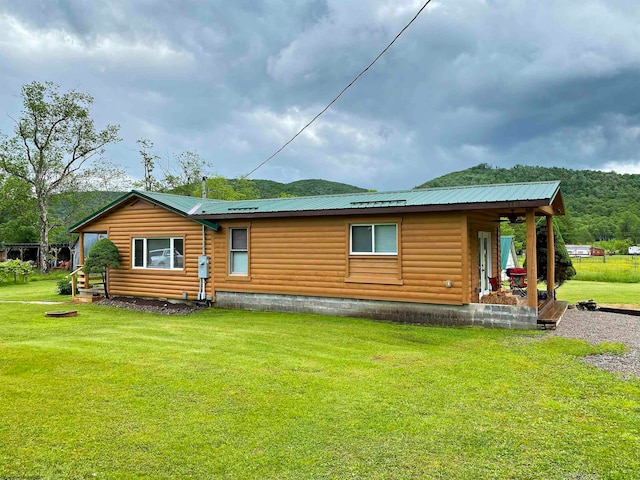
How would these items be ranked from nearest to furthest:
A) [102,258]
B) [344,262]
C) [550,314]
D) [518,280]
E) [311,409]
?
1. [311,409]
2. [550,314]
3. [344,262]
4. [102,258]
5. [518,280]

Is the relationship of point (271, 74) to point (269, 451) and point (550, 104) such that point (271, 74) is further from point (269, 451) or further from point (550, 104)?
point (269, 451)

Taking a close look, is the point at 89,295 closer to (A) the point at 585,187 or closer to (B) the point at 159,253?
(B) the point at 159,253

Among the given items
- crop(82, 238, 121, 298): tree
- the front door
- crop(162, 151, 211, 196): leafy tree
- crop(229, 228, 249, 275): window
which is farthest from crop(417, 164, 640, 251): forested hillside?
crop(82, 238, 121, 298): tree

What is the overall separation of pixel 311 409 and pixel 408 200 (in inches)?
258

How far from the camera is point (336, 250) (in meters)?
10.8

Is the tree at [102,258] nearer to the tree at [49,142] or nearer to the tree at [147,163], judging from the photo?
the tree at [49,142]

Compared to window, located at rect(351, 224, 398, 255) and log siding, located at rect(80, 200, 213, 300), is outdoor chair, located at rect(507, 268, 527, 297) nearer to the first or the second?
window, located at rect(351, 224, 398, 255)

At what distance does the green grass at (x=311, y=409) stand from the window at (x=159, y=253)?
5211mm

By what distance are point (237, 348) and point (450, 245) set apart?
5.01m

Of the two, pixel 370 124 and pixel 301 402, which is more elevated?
pixel 370 124

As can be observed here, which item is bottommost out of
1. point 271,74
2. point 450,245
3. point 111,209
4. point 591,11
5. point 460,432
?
point 460,432

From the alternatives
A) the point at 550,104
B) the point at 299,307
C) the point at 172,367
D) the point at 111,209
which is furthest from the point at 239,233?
the point at 550,104

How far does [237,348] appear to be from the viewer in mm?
7242

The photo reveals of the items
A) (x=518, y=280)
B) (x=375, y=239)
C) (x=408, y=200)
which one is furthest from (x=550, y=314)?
(x=375, y=239)
